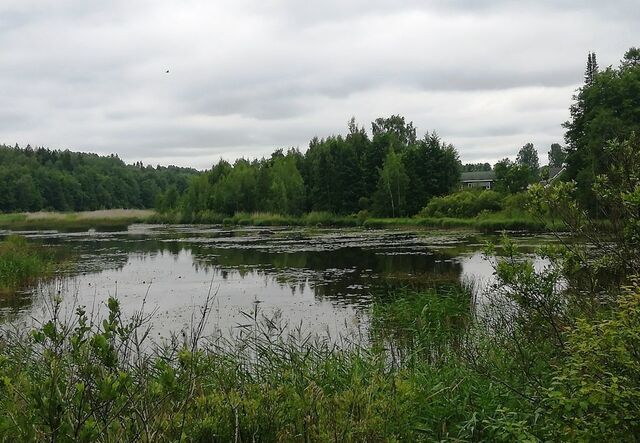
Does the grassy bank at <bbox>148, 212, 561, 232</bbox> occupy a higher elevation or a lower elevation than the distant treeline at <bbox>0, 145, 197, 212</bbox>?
lower

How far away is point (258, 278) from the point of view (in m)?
20.2

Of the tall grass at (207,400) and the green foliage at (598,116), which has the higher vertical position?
the green foliage at (598,116)

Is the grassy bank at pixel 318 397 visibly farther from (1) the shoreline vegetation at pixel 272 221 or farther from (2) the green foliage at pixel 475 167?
(2) the green foliage at pixel 475 167

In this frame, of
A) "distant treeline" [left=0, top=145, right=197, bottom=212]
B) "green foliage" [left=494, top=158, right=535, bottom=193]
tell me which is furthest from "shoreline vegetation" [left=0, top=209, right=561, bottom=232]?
"distant treeline" [left=0, top=145, right=197, bottom=212]

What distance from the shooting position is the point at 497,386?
5.79 m

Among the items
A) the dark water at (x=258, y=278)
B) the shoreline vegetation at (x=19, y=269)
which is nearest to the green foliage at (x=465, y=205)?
the dark water at (x=258, y=278)

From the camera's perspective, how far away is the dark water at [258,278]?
13.7 m

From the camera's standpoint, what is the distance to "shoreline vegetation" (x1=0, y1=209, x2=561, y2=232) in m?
40.2

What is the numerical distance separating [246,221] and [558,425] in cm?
6034

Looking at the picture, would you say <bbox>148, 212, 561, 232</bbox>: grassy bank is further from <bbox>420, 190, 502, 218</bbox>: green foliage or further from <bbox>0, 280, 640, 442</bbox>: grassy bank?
<bbox>0, 280, 640, 442</bbox>: grassy bank

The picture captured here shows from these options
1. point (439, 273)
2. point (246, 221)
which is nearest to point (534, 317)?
point (439, 273)

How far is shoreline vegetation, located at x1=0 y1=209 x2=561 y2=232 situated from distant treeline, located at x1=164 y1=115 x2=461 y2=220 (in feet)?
6.37

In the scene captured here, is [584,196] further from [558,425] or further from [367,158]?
[558,425]

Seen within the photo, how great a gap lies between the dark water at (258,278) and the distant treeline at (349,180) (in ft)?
72.7
